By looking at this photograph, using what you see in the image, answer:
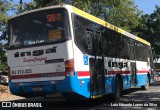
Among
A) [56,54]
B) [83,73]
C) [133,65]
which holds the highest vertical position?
[56,54]

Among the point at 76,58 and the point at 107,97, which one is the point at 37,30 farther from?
the point at 107,97

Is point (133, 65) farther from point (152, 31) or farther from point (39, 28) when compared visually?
point (152, 31)

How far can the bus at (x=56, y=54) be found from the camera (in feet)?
35.5

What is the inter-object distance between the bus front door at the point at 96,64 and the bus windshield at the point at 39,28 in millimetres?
1518

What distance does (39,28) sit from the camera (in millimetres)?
11422

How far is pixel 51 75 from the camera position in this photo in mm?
10992

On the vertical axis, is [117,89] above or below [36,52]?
below

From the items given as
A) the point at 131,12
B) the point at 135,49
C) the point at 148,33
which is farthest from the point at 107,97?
the point at 148,33

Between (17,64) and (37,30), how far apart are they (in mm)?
1383

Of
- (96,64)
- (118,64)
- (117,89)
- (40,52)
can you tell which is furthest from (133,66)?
(40,52)

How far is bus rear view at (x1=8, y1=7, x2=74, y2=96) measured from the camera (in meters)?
10.8

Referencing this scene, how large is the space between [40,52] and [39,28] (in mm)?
809

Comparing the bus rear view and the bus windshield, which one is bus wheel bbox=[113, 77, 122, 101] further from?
the bus windshield

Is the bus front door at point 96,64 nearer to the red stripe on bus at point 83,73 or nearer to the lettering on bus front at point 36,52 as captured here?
the red stripe on bus at point 83,73
